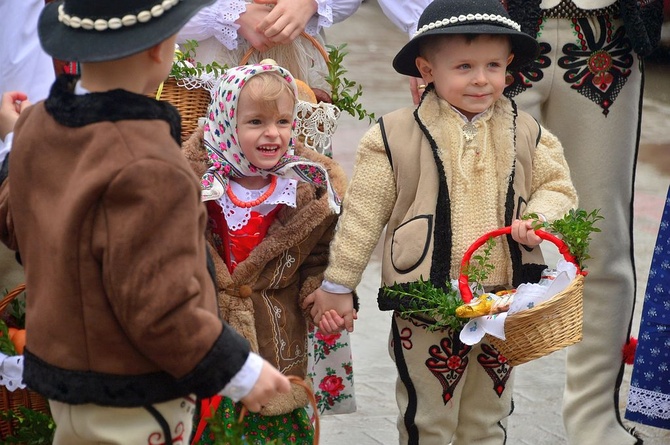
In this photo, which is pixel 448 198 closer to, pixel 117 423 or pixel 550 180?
pixel 550 180

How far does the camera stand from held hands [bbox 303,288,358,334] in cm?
367

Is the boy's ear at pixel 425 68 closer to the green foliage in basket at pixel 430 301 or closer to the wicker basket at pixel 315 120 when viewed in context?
the wicker basket at pixel 315 120

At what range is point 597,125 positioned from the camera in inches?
163

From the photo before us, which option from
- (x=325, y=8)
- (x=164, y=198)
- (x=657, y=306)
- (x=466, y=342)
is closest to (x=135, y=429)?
(x=164, y=198)

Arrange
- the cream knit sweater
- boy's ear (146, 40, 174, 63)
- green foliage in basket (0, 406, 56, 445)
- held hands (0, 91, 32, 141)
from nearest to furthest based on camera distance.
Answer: boy's ear (146, 40, 174, 63) → held hands (0, 91, 32, 141) → green foliage in basket (0, 406, 56, 445) → the cream knit sweater

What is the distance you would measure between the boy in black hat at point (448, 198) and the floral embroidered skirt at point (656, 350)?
64cm

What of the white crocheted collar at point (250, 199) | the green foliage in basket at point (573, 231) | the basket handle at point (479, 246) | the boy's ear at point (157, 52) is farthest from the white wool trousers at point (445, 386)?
the boy's ear at point (157, 52)

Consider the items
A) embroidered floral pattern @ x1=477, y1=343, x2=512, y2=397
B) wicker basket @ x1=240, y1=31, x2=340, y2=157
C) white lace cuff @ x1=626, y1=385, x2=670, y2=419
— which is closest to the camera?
embroidered floral pattern @ x1=477, y1=343, x2=512, y2=397

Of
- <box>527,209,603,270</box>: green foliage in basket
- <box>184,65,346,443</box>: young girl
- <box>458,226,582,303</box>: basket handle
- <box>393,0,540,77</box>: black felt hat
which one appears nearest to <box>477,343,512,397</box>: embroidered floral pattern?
<box>458,226,582,303</box>: basket handle

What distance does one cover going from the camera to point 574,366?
4391mm

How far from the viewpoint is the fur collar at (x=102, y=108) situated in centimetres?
240

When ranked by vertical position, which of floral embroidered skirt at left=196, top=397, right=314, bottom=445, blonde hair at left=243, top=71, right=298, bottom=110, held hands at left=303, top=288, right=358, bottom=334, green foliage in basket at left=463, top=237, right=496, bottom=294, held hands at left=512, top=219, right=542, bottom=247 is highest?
blonde hair at left=243, top=71, right=298, bottom=110

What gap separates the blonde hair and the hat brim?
16.1 inches

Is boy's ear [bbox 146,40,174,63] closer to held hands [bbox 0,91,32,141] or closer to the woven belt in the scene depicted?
held hands [bbox 0,91,32,141]
